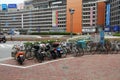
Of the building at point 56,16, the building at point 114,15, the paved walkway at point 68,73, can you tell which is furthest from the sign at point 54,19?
the paved walkway at point 68,73

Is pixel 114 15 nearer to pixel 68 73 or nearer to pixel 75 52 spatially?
pixel 75 52

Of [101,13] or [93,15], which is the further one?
[101,13]

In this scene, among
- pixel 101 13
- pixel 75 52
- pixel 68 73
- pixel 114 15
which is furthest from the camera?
pixel 101 13

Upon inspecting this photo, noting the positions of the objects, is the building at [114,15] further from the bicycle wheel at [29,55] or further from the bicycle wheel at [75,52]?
the bicycle wheel at [29,55]

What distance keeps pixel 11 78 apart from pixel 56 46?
7.22 meters

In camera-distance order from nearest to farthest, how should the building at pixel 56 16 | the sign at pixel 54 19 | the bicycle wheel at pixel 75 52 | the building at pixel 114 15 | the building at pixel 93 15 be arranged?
the bicycle wheel at pixel 75 52 → the building at pixel 114 15 → the building at pixel 93 15 → the building at pixel 56 16 → the sign at pixel 54 19

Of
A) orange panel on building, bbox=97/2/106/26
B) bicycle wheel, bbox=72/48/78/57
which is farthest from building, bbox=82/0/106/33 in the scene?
bicycle wheel, bbox=72/48/78/57

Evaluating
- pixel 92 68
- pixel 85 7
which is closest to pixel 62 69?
pixel 92 68

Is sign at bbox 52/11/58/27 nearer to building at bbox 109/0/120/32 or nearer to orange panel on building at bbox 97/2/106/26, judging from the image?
orange panel on building at bbox 97/2/106/26

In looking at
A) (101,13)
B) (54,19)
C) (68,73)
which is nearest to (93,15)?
(101,13)

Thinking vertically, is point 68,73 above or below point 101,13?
below

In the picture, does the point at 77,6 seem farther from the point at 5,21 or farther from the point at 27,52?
the point at 27,52

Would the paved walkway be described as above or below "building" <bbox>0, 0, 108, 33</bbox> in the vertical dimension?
below

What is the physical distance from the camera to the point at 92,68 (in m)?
13.4
